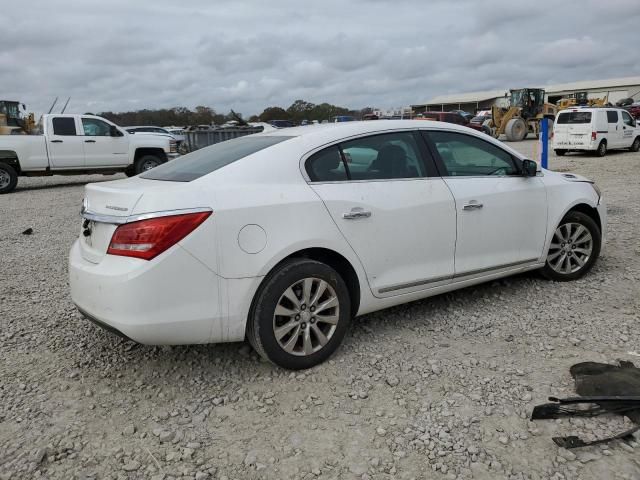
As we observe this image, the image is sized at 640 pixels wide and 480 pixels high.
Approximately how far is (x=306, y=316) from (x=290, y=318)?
0.10 metres

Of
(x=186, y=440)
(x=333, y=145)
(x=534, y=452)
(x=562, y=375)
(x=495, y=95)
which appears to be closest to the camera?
(x=534, y=452)

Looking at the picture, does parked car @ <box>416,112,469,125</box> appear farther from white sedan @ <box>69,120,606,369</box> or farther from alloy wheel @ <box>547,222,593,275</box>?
white sedan @ <box>69,120,606,369</box>

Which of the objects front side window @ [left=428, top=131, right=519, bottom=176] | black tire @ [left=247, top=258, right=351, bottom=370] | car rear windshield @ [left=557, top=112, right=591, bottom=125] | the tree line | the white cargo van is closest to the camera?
black tire @ [left=247, top=258, right=351, bottom=370]

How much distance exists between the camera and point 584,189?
5129 mm

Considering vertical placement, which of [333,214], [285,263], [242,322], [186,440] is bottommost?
[186,440]

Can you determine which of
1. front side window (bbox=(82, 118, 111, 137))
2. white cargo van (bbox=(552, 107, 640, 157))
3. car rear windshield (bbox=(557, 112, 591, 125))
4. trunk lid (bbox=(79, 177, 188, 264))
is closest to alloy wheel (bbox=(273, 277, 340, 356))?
trunk lid (bbox=(79, 177, 188, 264))

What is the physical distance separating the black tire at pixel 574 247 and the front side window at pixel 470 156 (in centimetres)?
82

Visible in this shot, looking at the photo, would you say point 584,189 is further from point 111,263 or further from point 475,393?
point 111,263

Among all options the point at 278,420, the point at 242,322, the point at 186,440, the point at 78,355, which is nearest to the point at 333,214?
the point at 242,322

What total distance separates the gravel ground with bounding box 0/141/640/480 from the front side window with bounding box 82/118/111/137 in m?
11.2

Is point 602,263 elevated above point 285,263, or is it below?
below

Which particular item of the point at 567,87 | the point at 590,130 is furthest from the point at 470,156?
the point at 567,87

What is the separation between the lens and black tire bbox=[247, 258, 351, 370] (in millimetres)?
3305

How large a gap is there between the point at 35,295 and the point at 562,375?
4536mm
